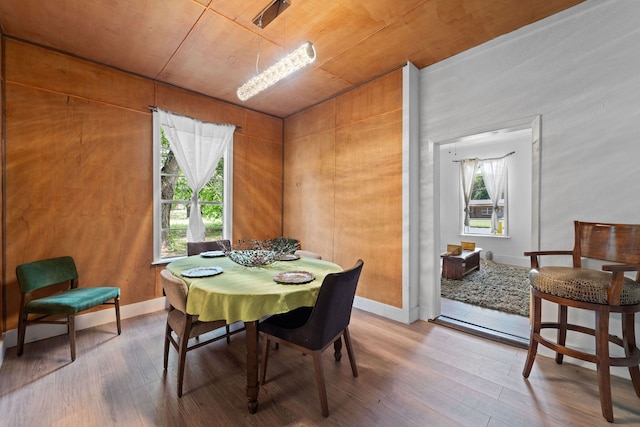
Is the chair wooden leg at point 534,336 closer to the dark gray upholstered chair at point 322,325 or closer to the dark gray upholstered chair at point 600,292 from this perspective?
the dark gray upholstered chair at point 600,292

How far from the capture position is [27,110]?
246 centimetres

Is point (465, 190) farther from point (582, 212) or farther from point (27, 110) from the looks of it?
point (27, 110)

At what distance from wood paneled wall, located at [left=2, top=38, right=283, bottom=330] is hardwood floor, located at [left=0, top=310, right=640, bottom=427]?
0.85m

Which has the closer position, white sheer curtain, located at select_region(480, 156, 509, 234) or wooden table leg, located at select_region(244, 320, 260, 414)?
wooden table leg, located at select_region(244, 320, 260, 414)

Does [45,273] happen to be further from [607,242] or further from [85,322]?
[607,242]

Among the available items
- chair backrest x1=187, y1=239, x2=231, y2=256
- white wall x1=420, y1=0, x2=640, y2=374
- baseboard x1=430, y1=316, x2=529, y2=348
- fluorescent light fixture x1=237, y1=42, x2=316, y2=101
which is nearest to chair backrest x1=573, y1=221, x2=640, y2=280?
white wall x1=420, y1=0, x2=640, y2=374

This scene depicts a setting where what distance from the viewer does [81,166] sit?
2.74 metres

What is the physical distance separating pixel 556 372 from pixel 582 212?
128 centimetres

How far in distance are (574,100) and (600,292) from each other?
1.55 meters

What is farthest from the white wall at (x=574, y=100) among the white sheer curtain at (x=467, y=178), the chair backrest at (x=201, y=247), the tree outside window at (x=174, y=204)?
the white sheer curtain at (x=467, y=178)

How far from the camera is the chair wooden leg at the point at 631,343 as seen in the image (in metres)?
1.70

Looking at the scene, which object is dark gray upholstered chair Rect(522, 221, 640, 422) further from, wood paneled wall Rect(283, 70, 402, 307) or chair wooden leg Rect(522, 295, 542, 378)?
wood paneled wall Rect(283, 70, 402, 307)

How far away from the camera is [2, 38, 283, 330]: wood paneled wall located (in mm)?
2412

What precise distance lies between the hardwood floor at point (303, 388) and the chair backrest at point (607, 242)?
914 mm
